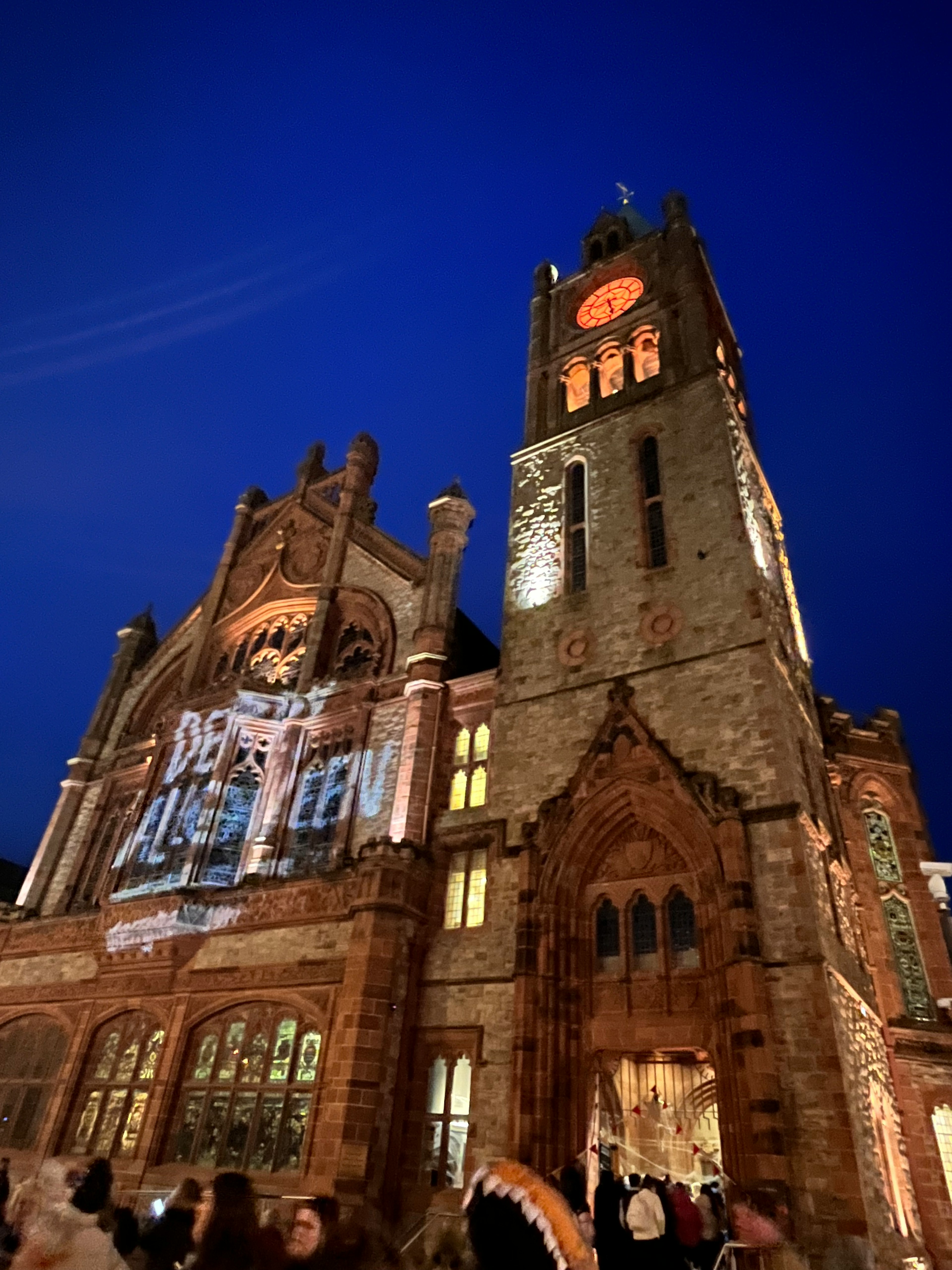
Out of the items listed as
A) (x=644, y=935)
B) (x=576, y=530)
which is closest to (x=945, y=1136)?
(x=644, y=935)

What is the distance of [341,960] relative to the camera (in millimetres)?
18828

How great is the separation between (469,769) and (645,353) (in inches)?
626

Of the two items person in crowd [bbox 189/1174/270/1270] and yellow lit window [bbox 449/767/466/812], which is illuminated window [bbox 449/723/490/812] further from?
person in crowd [bbox 189/1174/270/1270]

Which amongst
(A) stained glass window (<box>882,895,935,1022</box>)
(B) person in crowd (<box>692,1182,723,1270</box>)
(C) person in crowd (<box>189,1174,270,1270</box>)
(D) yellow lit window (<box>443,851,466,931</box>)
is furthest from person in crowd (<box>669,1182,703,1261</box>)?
(A) stained glass window (<box>882,895,935,1022</box>)

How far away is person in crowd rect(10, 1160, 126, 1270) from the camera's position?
235 inches

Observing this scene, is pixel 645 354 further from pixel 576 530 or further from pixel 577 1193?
pixel 577 1193

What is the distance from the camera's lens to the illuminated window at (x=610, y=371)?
29.1 meters

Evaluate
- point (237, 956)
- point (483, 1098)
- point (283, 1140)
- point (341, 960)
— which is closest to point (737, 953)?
point (483, 1098)

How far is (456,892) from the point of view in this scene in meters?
19.8

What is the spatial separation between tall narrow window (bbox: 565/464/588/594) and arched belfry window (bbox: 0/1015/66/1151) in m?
19.0

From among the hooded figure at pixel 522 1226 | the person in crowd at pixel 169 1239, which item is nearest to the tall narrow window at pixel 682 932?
the person in crowd at pixel 169 1239

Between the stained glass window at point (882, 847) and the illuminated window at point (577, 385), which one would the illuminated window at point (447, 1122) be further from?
the illuminated window at point (577, 385)

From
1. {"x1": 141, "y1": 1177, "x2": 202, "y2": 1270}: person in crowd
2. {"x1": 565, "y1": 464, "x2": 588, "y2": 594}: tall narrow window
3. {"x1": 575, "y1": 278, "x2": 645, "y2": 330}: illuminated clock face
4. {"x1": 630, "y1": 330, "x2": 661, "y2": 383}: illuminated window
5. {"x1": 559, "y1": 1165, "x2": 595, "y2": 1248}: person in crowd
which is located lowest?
{"x1": 141, "y1": 1177, "x2": 202, "y2": 1270}: person in crowd

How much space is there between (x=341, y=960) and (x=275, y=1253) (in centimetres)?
1295
